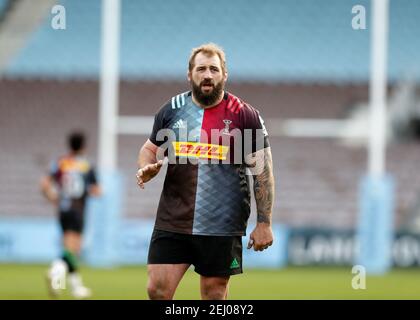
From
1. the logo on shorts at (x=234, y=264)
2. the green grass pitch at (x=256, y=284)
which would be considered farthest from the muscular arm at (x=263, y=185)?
the green grass pitch at (x=256, y=284)

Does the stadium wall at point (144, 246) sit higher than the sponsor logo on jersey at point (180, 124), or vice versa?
the sponsor logo on jersey at point (180, 124)

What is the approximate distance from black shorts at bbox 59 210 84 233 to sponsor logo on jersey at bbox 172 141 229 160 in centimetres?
611

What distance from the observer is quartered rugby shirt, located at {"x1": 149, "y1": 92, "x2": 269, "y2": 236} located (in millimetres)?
6359

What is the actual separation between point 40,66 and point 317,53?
5.87 metres

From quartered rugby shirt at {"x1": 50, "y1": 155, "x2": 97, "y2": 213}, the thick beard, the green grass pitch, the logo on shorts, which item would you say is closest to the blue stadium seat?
the green grass pitch

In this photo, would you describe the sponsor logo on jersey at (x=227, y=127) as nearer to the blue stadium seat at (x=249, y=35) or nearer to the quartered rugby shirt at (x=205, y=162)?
the quartered rugby shirt at (x=205, y=162)

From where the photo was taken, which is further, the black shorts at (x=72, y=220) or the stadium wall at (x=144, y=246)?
the stadium wall at (x=144, y=246)

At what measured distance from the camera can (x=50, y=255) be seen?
18.3 m

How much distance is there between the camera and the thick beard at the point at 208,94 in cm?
629

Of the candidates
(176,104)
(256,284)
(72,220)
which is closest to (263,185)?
(176,104)

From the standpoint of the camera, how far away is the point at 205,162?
6.38 m

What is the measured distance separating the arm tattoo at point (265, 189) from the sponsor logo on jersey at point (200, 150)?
0.27 metres

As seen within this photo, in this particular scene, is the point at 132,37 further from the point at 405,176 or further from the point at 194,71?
the point at 194,71

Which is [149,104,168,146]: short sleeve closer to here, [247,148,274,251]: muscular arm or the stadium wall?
[247,148,274,251]: muscular arm
